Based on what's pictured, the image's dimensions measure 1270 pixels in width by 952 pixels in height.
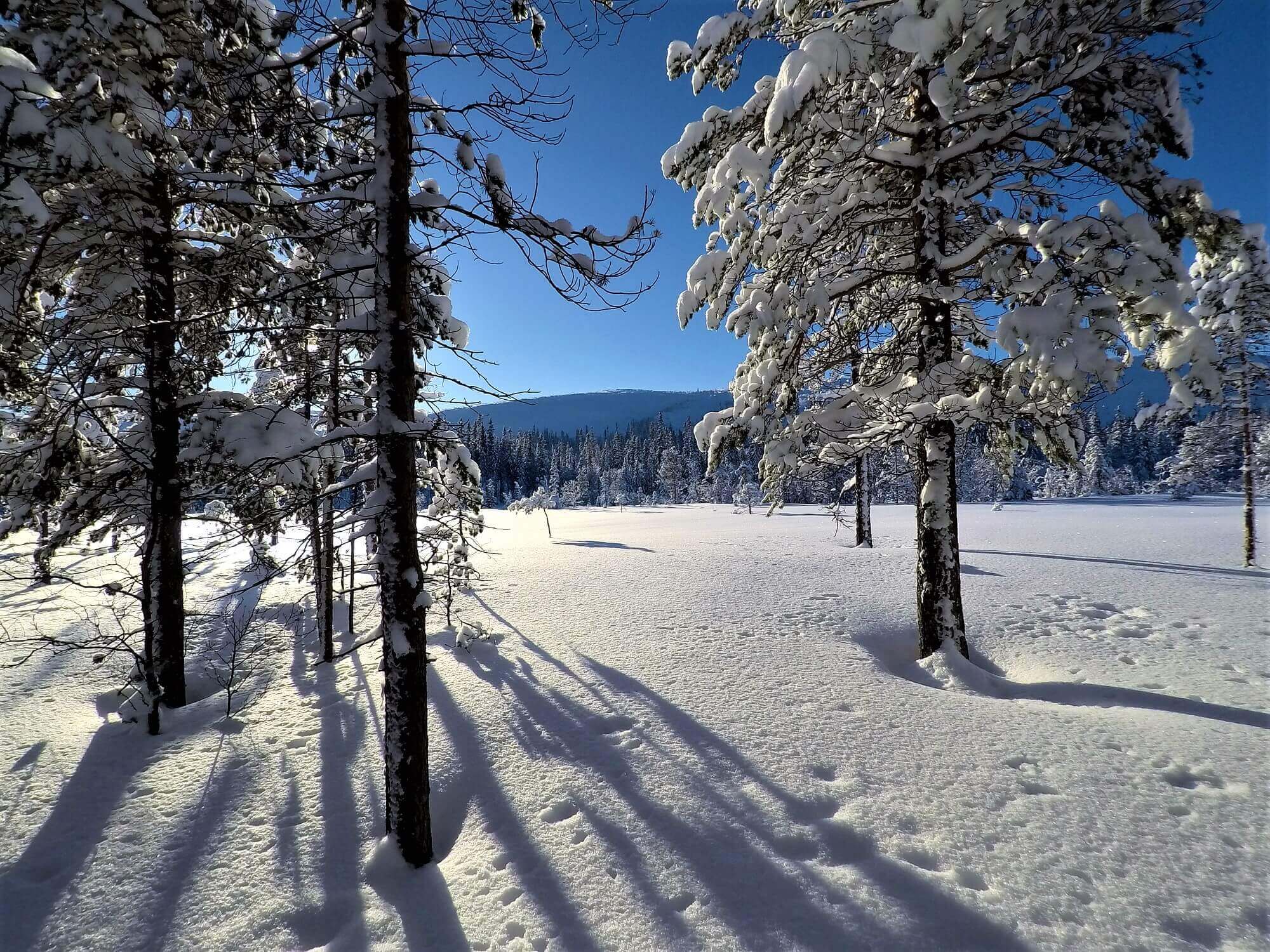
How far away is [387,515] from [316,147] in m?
3.30

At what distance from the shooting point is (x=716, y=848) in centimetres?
340

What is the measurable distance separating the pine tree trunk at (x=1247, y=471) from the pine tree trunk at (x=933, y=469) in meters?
12.3

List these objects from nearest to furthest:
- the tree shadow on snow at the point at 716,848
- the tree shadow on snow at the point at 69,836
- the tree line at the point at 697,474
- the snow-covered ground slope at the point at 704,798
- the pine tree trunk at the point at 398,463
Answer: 1. the tree shadow on snow at the point at 716,848
2. the snow-covered ground slope at the point at 704,798
3. the tree shadow on snow at the point at 69,836
4. the pine tree trunk at the point at 398,463
5. the tree line at the point at 697,474

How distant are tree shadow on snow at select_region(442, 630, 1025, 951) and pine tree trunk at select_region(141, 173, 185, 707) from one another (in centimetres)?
422

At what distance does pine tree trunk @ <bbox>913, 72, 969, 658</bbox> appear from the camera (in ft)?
18.6

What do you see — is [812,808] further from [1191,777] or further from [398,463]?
[398,463]

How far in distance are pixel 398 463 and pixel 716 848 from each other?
137 inches

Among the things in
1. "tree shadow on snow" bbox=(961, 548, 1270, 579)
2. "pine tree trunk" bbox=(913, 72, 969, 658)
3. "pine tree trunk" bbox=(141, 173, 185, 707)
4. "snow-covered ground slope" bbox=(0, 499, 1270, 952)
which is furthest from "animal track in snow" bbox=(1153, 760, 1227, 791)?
"pine tree trunk" bbox=(141, 173, 185, 707)

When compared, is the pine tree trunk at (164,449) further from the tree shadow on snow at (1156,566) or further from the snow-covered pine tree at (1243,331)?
the snow-covered pine tree at (1243,331)

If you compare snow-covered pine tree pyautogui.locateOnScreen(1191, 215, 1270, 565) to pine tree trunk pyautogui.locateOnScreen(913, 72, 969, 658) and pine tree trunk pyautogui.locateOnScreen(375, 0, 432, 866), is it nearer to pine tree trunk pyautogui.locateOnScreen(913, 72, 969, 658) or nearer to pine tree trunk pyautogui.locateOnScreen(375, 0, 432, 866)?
pine tree trunk pyautogui.locateOnScreen(913, 72, 969, 658)

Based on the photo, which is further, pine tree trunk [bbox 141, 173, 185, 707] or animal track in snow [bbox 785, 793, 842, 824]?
Result: pine tree trunk [bbox 141, 173, 185, 707]

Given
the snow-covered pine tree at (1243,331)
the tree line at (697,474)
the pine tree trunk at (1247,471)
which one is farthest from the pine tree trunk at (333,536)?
the tree line at (697,474)

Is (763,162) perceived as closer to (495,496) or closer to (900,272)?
(900,272)

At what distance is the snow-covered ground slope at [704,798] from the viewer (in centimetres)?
293
